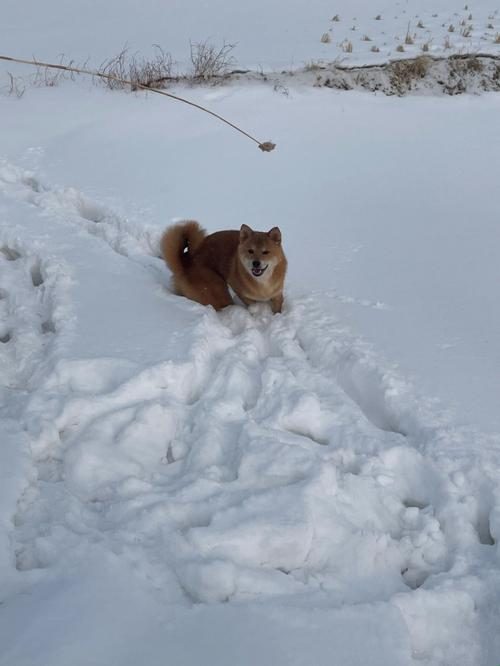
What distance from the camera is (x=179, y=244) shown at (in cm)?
459

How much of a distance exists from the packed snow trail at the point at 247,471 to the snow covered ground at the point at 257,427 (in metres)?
0.01

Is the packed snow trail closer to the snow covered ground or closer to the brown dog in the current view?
the snow covered ground

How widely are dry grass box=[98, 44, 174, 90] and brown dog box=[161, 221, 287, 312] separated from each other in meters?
4.65

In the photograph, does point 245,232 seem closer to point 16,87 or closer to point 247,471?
point 247,471

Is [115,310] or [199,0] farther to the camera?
[199,0]

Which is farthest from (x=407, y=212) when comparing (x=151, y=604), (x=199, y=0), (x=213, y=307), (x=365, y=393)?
(x=199, y=0)

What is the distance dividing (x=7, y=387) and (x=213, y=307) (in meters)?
1.58

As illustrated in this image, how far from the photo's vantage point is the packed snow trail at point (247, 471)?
2.25 m

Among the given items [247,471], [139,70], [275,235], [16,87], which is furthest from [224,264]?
[16,87]

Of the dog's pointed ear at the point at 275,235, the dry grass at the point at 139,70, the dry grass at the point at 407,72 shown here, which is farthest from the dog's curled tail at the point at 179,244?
the dry grass at the point at 407,72

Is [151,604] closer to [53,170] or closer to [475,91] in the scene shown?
[53,170]

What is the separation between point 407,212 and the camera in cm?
562

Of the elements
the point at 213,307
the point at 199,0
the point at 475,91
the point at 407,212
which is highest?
the point at 199,0

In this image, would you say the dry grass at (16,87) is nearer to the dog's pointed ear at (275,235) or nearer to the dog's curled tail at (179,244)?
the dog's curled tail at (179,244)
